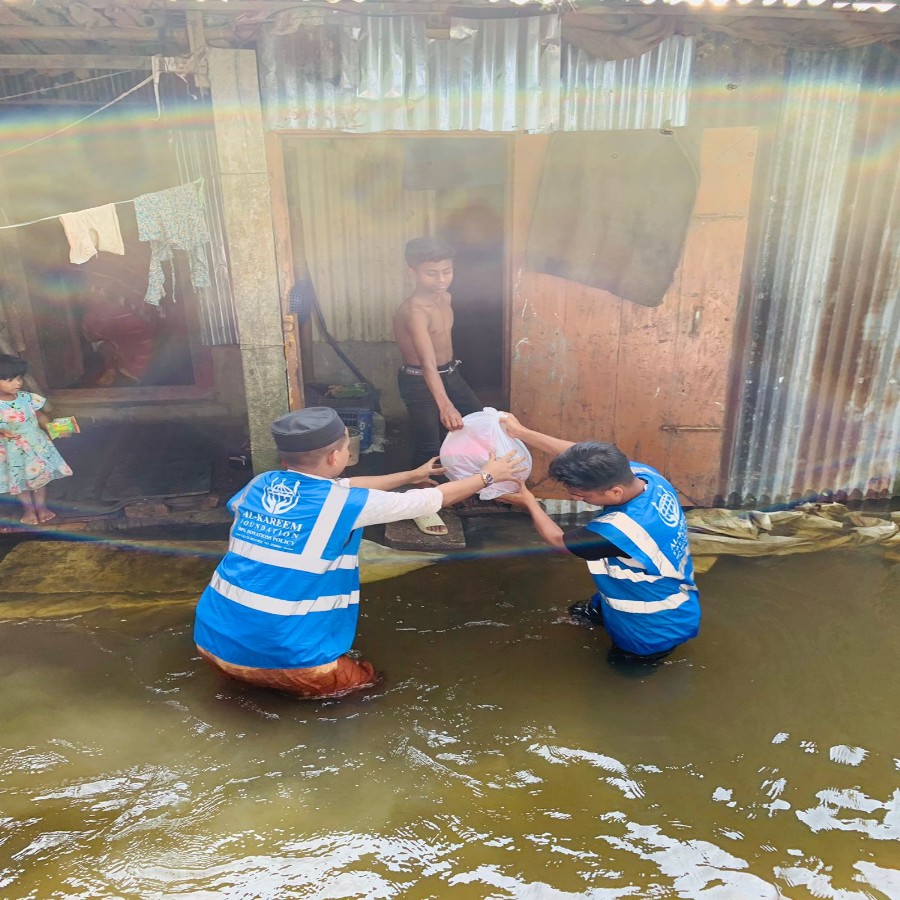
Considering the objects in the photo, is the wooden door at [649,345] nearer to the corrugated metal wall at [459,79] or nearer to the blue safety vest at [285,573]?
the corrugated metal wall at [459,79]

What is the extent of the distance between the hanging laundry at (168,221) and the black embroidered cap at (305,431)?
8.62ft

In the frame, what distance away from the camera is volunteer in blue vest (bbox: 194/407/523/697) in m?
3.35

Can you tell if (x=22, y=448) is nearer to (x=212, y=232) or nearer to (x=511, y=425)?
(x=212, y=232)

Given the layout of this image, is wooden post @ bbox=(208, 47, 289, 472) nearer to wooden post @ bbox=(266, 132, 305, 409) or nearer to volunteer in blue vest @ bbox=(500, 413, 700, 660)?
wooden post @ bbox=(266, 132, 305, 409)

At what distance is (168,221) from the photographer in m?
5.38

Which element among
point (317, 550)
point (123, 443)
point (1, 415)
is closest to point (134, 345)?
point (123, 443)

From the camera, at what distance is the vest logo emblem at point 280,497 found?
335cm

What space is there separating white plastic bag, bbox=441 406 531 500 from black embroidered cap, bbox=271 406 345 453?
1369mm

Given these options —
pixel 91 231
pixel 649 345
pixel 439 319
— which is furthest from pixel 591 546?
pixel 91 231

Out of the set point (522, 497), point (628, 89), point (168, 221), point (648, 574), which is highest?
point (628, 89)

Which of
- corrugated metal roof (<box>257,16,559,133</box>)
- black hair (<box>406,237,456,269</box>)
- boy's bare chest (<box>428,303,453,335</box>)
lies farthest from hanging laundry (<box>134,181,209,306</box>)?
boy's bare chest (<box>428,303,453,335</box>)

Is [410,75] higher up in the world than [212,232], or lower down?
higher up

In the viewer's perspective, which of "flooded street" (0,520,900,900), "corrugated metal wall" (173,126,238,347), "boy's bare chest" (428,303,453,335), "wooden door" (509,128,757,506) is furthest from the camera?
"corrugated metal wall" (173,126,238,347)

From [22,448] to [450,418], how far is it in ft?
11.4
